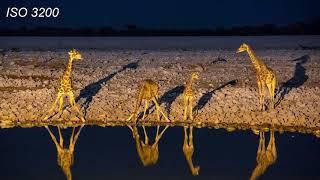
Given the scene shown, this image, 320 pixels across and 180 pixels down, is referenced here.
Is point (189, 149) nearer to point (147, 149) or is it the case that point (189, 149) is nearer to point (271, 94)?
point (147, 149)

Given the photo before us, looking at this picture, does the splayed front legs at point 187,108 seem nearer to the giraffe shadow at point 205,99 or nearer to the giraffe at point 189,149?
the giraffe shadow at point 205,99

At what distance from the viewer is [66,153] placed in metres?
15.1

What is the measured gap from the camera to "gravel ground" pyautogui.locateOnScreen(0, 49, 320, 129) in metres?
17.8

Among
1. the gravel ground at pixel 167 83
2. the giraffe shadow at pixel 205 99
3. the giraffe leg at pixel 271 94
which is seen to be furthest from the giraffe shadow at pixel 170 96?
the giraffe leg at pixel 271 94

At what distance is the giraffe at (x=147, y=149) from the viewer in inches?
572

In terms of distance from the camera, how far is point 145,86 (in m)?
16.5

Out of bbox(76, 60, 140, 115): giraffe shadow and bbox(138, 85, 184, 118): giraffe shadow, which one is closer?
bbox(138, 85, 184, 118): giraffe shadow

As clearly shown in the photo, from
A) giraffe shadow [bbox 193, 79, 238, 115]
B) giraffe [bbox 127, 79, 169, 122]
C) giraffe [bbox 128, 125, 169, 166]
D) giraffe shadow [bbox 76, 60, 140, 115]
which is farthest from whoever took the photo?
giraffe shadow [bbox 76, 60, 140, 115]

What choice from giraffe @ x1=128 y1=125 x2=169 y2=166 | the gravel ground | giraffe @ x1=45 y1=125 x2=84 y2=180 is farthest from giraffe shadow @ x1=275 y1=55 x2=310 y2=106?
giraffe @ x1=45 y1=125 x2=84 y2=180

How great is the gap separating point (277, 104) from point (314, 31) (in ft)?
39.2

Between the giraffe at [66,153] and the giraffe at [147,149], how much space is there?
1.33 meters

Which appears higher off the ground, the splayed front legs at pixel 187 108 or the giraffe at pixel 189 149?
the splayed front legs at pixel 187 108

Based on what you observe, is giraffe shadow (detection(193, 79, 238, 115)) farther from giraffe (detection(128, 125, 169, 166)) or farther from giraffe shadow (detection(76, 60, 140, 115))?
giraffe shadow (detection(76, 60, 140, 115))

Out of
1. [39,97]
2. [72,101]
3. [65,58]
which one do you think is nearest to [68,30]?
[65,58]
